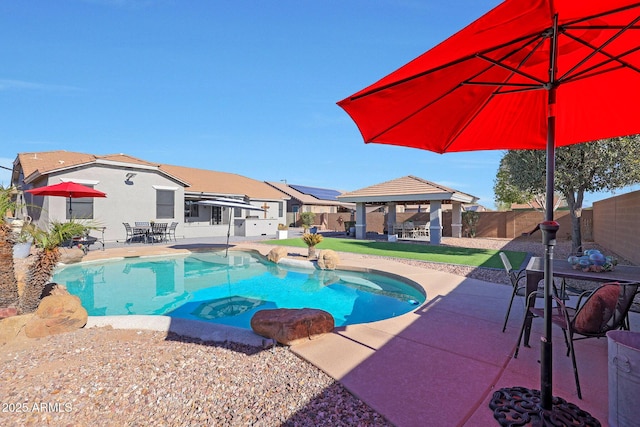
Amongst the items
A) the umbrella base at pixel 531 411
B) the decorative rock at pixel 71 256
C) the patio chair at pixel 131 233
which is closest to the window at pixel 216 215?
the patio chair at pixel 131 233

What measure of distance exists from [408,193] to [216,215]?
1487 cm

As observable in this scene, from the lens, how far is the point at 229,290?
30.2ft

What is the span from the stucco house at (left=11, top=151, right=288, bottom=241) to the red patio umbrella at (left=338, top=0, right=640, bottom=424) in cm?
1406

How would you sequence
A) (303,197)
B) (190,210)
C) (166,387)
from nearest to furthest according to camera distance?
1. (166,387)
2. (190,210)
3. (303,197)

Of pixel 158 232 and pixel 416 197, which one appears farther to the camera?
pixel 416 197

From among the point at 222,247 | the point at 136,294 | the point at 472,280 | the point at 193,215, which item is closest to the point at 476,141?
the point at 472,280

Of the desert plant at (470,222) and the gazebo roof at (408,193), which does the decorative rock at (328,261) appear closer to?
the gazebo roof at (408,193)

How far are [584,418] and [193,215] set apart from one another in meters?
24.0

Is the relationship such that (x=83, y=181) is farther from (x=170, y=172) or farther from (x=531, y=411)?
(x=531, y=411)

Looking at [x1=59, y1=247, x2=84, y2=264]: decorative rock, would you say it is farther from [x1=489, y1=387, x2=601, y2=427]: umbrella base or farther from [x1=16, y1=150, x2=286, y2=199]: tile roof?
[x1=489, y1=387, x2=601, y2=427]: umbrella base

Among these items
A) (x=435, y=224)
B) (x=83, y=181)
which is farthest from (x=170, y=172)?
(x=435, y=224)

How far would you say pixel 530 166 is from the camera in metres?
13.0

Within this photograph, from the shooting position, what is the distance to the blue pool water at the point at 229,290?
24.0 ft

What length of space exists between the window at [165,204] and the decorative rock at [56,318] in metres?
16.1
